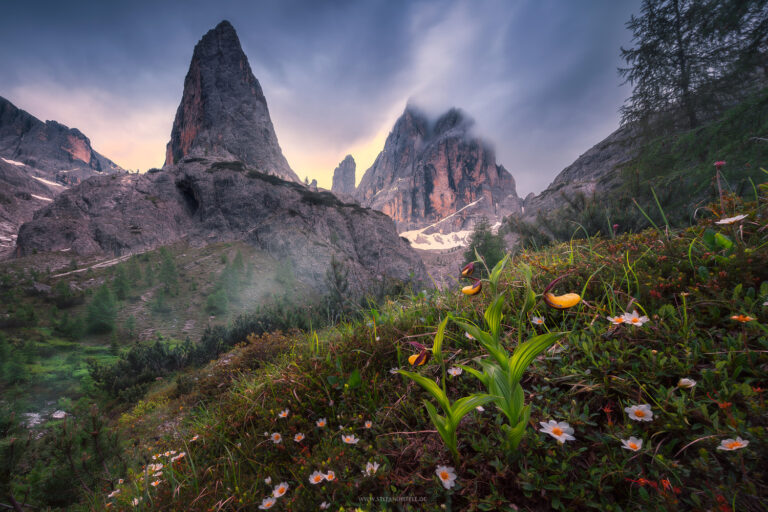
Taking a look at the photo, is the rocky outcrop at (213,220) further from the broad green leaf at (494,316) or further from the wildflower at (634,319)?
the broad green leaf at (494,316)

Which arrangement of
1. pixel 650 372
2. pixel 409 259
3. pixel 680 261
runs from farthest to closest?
pixel 409 259 < pixel 680 261 < pixel 650 372

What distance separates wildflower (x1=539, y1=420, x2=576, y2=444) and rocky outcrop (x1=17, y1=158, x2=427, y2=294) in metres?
20.1

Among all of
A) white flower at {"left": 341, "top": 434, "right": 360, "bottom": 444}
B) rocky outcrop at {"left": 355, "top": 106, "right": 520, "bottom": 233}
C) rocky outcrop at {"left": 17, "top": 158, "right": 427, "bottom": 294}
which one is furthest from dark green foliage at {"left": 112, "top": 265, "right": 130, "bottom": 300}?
rocky outcrop at {"left": 355, "top": 106, "right": 520, "bottom": 233}

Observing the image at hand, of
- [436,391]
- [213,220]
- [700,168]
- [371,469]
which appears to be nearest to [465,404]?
[436,391]

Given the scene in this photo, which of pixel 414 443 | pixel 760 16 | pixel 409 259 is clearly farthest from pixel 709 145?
pixel 409 259

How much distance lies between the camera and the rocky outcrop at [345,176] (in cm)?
14238

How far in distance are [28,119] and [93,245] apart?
338 feet

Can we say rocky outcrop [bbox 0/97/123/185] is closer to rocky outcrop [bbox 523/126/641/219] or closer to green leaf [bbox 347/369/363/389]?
green leaf [bbox 347/369/363/389]

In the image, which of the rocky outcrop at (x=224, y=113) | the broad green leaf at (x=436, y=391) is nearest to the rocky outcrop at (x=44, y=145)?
the rocky outcrop at (x=224, y=113)

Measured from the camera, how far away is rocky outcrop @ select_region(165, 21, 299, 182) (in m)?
38.4

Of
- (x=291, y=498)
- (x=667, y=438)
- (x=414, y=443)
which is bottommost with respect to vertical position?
(x=291, y=498)

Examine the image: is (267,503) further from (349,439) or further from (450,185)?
(450,185)

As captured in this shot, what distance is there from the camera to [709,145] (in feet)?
18.6

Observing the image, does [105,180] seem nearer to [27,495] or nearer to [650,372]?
[27,495]
